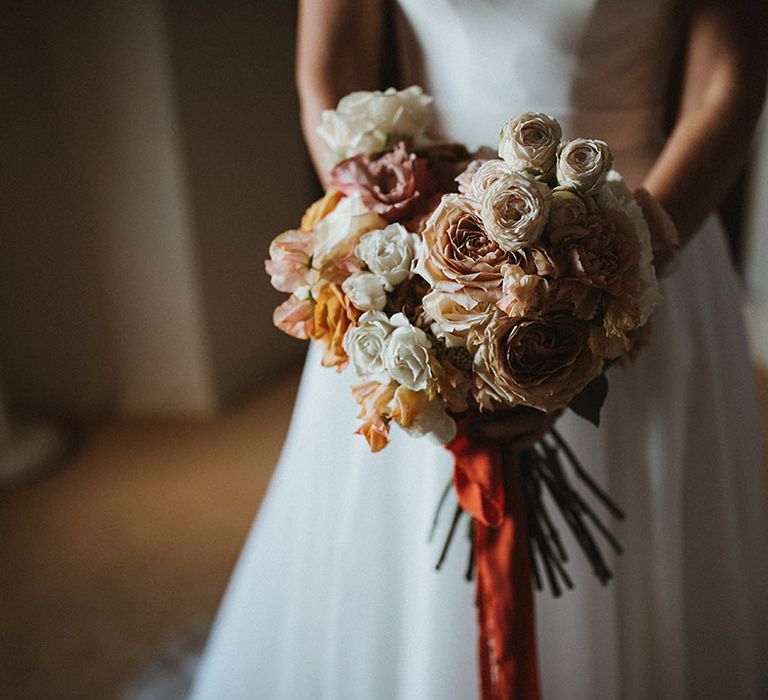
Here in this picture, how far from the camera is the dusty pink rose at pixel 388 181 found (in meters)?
0.84

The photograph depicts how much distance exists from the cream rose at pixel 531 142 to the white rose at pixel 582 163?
0.05ft

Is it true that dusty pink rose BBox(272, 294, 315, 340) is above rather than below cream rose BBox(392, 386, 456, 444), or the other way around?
above

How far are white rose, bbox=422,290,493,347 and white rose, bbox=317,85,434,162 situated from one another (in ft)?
0.89

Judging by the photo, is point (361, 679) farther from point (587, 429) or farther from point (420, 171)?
point (420, 171)

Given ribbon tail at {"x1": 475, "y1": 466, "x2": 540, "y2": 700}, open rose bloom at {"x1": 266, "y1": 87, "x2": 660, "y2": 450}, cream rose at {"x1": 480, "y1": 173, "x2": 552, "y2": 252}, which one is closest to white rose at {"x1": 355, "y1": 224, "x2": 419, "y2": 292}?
open rose bloom at {"x1": 266, "y1": 87, "x2": 660, "y2": 450}

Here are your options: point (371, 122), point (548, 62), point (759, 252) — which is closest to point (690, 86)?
point (548, 62)

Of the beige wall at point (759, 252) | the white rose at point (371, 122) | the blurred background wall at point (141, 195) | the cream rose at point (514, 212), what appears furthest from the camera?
the beige wall at point (759, 252)

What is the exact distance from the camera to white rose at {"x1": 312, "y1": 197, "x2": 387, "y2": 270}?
0.81m

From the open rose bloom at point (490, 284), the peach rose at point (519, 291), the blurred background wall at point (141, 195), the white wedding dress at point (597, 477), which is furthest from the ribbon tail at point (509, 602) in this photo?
the blurred background wall at point (141, 195)

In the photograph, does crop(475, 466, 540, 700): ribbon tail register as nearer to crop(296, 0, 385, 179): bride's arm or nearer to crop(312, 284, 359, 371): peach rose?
crop(312, 284, 359, 371): peach rose

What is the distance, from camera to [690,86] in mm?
1130

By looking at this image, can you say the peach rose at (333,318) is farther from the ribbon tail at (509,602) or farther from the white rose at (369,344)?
the ribbon tail at (509,602)

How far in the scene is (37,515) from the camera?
211 centimetres

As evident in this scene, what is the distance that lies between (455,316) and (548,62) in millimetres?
563
